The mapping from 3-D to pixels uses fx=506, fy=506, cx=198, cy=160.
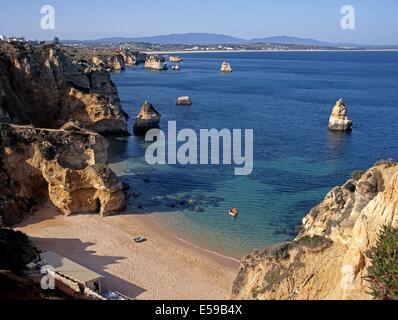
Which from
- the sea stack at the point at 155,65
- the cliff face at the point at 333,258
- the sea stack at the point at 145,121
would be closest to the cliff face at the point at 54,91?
the sea stack at the point at 145,121

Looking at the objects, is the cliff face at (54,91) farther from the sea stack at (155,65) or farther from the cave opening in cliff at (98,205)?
the sea stack at (155,65)

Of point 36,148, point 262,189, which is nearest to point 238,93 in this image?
point 262,189

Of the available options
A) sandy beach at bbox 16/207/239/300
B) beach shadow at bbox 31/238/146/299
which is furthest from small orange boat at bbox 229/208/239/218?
beach shadow at bbox 31/238/146/299

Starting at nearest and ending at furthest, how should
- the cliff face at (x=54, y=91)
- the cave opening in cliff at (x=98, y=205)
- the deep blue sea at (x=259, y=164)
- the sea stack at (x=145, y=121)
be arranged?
the deep blue sea at (x=259, y=164) → the cave opening in cliff at (x=98, y=205) → the cliff face at (x=54, y=91) → the sea stack at (x=145, y=121)

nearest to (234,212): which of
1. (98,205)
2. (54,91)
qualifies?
(98,205)

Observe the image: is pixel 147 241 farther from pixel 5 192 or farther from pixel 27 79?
pixel 27 79
